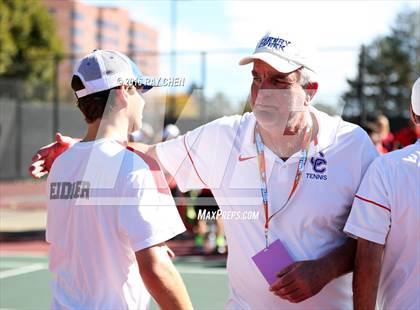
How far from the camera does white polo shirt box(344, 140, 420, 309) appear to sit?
266 cm

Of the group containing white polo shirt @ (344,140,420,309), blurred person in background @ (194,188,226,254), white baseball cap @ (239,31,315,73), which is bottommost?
blurred person in background @ (194,188,226,254)

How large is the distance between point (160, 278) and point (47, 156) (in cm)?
108

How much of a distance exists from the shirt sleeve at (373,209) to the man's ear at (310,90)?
49 cm

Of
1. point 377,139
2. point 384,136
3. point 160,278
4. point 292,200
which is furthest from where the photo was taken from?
point 384,136

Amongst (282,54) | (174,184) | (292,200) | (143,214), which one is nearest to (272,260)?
(292,200)

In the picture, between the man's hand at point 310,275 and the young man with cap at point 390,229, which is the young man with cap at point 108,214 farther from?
the young man with cap at point 390,229

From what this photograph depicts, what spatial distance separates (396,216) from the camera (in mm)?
2678

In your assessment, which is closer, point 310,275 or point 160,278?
point 160,278

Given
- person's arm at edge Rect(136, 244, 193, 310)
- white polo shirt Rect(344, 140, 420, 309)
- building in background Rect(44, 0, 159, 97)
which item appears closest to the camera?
person's arm at edge Rect(136, 244, 193, 310)

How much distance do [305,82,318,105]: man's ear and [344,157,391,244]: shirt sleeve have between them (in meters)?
0.49

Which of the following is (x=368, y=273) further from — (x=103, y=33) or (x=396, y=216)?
(x=103, y=33)

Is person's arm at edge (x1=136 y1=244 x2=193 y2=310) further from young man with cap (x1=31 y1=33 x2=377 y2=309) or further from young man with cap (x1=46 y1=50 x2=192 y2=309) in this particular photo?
young man with cap (x1=31 y1=33 x2=377 y2=309)

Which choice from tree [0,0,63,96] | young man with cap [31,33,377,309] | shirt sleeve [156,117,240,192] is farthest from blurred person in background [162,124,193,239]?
tree [0,0,63,96]

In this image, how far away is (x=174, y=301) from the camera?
2.53 meters
